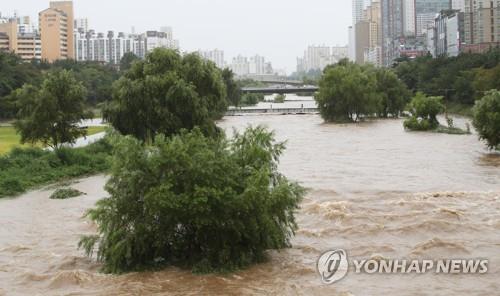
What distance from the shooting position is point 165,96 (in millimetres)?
29938

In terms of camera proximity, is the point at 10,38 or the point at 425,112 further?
the point at 10,38

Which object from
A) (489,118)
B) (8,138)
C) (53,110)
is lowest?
(8,138)

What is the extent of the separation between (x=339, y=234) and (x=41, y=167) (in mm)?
16984

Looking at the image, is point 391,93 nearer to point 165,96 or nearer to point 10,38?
point 165,96

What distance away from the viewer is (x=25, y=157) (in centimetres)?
3088

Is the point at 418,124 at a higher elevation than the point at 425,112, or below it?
below

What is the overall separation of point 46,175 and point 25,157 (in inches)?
113

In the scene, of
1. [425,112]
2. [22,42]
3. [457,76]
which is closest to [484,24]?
[457,76]

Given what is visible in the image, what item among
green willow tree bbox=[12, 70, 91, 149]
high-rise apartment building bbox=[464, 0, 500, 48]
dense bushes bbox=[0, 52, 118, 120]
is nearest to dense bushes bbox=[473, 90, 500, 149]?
green willow tree bbox=[12, 70, 91, 149]

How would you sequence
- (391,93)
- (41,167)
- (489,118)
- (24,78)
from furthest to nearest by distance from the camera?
(24,78) → (391,93) → (489,118) → (41,167)

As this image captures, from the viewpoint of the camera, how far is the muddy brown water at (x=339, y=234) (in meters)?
13.1

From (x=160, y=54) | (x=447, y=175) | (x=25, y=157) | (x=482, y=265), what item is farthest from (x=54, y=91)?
(x=482, y=265)

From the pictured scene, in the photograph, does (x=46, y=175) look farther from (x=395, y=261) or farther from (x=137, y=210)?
(x=395, y=261)

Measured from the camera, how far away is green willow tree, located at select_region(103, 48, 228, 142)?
1174 inches
